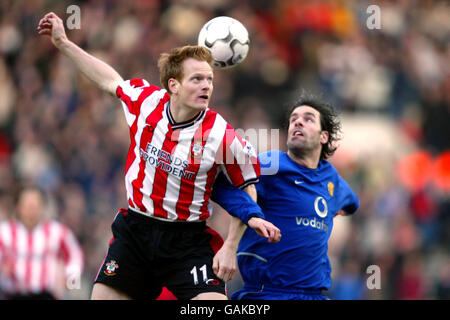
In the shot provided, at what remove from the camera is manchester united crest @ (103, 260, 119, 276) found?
5031 millimetres

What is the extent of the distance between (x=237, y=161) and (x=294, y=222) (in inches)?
37.6

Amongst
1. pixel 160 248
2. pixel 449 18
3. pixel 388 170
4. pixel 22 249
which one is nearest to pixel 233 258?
pixel 160 248

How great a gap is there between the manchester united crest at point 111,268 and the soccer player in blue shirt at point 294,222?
1243mm

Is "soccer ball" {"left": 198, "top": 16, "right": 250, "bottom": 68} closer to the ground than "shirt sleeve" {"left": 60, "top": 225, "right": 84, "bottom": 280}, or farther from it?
farther from it

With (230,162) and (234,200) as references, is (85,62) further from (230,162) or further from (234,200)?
(234,200)

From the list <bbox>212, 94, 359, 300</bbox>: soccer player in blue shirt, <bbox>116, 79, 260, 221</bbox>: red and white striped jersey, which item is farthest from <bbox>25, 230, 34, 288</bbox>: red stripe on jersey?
<bbox>116, 79, 260, 221</bbox>: red and white striped jersey

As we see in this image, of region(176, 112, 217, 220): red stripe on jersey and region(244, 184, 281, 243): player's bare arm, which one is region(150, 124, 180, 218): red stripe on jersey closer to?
region(176, 112, 217, 220): red stripe on jersey

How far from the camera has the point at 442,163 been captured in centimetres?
1260

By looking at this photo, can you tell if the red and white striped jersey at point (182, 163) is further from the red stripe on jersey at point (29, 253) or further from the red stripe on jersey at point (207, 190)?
the red stripe on jersey at point (29, 253)

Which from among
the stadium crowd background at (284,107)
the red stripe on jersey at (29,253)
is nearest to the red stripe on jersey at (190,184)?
the red stripe on jersey at (29,253)

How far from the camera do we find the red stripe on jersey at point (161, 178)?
509 cm

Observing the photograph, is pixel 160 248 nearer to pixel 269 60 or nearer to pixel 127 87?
pixel 127 87

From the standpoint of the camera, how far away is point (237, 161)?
511 cm
